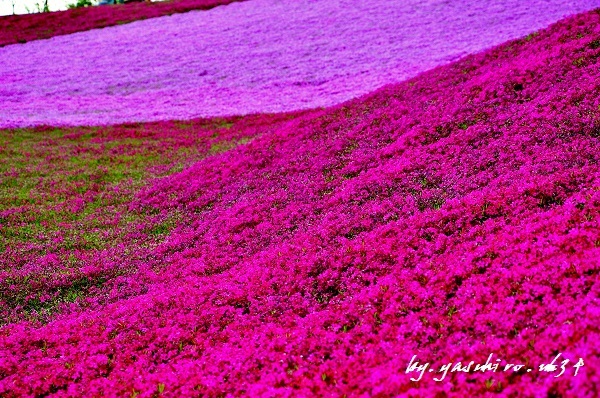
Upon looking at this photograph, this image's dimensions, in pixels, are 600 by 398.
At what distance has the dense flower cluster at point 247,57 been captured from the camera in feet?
131

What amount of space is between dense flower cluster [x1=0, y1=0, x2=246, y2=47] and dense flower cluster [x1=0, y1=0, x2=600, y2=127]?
3.45 m

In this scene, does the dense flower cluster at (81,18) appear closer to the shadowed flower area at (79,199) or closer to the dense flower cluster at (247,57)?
the dense flower cluster at (247,57)

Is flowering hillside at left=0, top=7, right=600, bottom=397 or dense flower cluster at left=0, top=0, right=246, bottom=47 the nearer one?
flowering hillside at left=0, top=7, right=600, bottom=397

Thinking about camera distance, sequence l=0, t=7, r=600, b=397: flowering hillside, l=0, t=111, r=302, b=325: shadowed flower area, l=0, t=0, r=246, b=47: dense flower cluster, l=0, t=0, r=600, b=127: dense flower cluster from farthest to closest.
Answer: l=0, t=0, r=246, b=47: dense flower cluster < l=0, t=0, r=600, b=127: dense flower cluster < l=0, t=111, r=302, b=325: shadowed flower area < l=0, t=7, r=600, b=397: flowering hillside

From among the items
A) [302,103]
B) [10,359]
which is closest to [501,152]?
[10,359]

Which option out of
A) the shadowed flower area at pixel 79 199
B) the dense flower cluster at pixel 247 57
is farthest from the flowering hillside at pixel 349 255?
the dense flower cluster at pixel 247 57

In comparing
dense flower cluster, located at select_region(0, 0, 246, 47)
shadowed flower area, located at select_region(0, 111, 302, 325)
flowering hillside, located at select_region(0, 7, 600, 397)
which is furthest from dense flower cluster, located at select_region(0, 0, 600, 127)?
flowering hillside, located at select_region(0, 7, 600, 397)

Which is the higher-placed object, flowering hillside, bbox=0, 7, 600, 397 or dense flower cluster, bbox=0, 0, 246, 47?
dense flower cluster, bbox=0, 0, 246, 47

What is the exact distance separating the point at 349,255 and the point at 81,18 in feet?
224

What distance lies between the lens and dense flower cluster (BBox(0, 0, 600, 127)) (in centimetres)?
3991

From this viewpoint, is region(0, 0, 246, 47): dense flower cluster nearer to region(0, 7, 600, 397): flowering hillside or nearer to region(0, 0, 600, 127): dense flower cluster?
region(0, 0, 600, 127): dense flower cluster

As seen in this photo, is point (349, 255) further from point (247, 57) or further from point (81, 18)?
point (81, 18)

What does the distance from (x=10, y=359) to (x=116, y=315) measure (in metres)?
2.12

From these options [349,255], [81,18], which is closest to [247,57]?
[81,18]
